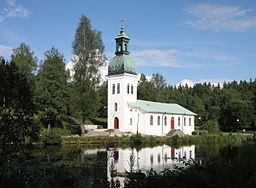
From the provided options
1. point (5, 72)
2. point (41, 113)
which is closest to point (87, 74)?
point (41, 113)

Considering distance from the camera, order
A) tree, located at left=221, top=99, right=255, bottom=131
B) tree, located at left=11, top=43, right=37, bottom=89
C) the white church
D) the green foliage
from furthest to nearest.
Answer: tree, located at left=221, top=99, right=255, bottom=131 < tree, located at left=11, top=43, right=37, bottom=89 < the green foliage < the white church

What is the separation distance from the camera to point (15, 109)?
A: 9.19 metres

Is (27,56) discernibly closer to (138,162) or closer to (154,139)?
(154,139)

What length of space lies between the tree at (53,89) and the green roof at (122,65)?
35.3 feet

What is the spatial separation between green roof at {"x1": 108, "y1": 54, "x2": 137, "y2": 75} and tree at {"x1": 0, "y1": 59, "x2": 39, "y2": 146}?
121 feet

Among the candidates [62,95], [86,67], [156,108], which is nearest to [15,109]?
[62,95]

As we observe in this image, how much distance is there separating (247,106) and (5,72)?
210ft

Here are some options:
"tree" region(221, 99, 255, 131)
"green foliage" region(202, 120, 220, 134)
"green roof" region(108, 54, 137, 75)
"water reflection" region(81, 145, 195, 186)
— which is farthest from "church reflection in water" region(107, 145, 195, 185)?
"tree" region(221, 99, 255, 131)

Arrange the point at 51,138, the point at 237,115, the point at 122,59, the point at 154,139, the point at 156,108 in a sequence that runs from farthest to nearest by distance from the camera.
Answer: the point at 237,115 < the point at 156,108 < the point at 122,59 < the point at 154,139 < the point at 51,138

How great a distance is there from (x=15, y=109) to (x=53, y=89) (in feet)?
88.5

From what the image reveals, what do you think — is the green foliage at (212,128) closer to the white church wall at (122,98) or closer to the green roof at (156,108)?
the green roof at (156,108)

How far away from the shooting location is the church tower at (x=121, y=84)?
46312 mm

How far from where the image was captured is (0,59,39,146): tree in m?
8.91

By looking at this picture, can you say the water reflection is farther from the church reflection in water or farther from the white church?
the white church
